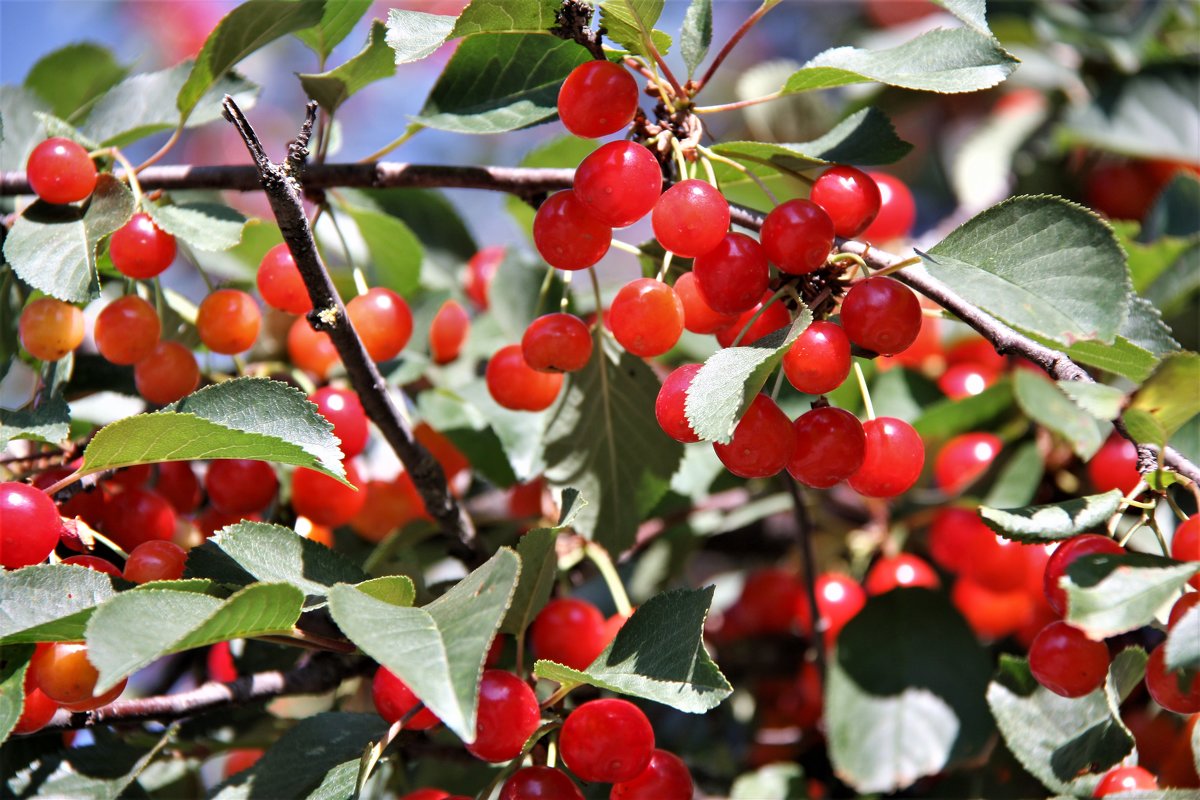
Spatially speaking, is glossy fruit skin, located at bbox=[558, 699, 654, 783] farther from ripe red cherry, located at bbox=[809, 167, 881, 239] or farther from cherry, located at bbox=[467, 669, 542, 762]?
ripe red cherry, located at bbox=[809, 167, 881, 239]

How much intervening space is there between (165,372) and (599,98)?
1.65ft

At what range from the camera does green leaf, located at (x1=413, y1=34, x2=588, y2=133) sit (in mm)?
942

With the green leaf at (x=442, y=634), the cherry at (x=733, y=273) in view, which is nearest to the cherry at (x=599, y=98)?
the cherry at (x=733, y=273)

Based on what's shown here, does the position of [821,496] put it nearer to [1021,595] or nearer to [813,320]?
[1021,595]

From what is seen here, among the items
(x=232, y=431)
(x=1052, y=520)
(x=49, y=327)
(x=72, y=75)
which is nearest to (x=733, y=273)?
(x=1052, y=520)

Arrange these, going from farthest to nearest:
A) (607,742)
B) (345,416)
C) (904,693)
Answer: (904,693), (345,416), (607,742)

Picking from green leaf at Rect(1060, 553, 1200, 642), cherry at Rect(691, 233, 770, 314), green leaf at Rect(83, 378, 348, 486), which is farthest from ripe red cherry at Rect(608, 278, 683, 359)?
green leaf at Rect(1060, 553, 1200, 642)

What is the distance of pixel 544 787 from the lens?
75 centimetres

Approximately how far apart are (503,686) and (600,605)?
71 cm

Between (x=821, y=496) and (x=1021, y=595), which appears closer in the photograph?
(x=1021, y=595)

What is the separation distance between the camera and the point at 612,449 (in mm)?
1084

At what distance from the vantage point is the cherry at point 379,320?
3.20ft

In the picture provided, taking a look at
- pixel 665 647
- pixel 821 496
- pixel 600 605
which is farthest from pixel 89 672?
pixel 821 496

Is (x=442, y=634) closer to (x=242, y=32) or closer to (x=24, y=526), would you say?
(x=24, y=526)
